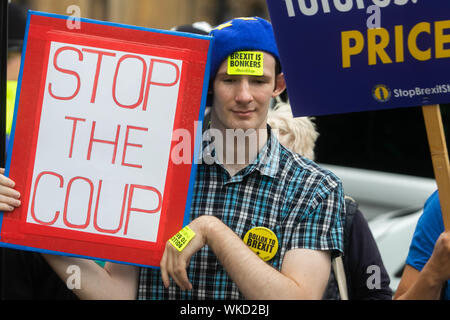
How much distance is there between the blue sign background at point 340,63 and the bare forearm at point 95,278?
33.0 inches

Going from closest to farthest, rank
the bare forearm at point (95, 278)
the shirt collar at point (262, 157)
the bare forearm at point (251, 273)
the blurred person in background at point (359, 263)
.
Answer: the bare forearm at point (251, 273) < the bare forearm at point (95, 278) < the shirt collar at point (262, 157) < the blurred person in background at point (359, 263)

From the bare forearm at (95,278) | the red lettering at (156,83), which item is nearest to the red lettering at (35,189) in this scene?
the bare forearm at (95,278)

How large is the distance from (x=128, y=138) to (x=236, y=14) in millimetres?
11857

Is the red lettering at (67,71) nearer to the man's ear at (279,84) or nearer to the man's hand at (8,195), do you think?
the man's hand at (8,195)

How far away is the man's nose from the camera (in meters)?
2.65

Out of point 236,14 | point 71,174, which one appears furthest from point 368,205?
point 236,14

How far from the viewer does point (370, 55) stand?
254 cm

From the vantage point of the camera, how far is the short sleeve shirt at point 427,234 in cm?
273

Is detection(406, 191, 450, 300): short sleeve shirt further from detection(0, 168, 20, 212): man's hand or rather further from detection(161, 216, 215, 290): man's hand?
detection(0, 168, 20, 212): man's hand

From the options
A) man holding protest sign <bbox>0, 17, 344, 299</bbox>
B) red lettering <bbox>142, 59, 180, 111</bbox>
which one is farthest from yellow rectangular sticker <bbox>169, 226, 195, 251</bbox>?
red lettering <bbox>142, 59, 180, 111</bbox>

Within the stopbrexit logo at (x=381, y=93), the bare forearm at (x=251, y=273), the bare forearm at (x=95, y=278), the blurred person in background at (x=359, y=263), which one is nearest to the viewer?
the bare forearm at (x=251, y=273)

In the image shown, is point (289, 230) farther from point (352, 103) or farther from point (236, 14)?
point (236, 14)

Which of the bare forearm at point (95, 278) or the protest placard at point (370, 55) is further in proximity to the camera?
the bare forearm at point (95, 278)

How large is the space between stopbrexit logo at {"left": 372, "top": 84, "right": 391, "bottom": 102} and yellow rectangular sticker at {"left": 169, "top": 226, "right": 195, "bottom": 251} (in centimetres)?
75
